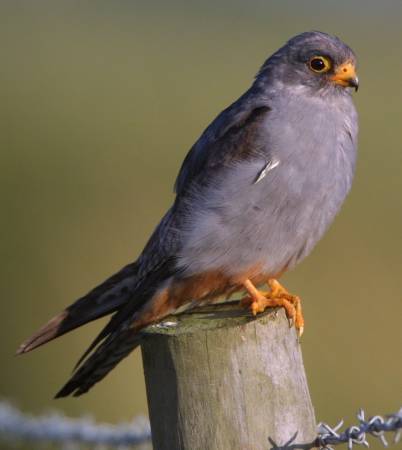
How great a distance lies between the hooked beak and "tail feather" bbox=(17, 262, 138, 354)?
1273mm

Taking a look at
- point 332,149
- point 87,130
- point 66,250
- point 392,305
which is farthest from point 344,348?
point 87,130

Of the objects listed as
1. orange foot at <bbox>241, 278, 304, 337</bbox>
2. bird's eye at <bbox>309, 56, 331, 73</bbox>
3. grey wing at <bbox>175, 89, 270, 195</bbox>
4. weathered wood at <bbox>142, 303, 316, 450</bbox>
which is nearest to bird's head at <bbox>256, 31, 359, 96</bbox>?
bird's eye at <bbox>309, 56, 331, 73</bbox>

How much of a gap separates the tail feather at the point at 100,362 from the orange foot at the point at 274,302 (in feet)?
1.94

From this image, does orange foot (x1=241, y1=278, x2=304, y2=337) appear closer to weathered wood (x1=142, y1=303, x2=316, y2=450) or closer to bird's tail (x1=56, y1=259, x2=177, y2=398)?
bird's tail (x1=56, y1=259, x2=177, y2=398)

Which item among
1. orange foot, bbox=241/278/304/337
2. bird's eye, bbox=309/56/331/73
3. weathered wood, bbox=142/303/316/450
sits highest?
bird's eye, bbox=309/56/331/73

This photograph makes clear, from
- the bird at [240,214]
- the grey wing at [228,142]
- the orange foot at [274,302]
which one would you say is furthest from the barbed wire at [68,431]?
the grey wing at [228,142]

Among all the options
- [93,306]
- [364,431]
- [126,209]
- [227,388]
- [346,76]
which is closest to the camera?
[364,431]

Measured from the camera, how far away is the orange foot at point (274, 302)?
385 cm

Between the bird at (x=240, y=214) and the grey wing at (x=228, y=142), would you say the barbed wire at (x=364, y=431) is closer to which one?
the bird at (x=240, y=214)

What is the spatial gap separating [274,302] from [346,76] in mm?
1300

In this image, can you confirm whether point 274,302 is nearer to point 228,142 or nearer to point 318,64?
point 228,142

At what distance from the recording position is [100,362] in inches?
174

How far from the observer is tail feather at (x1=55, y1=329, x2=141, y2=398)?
4309 mm

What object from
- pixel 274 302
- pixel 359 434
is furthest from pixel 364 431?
pixel 274 302
